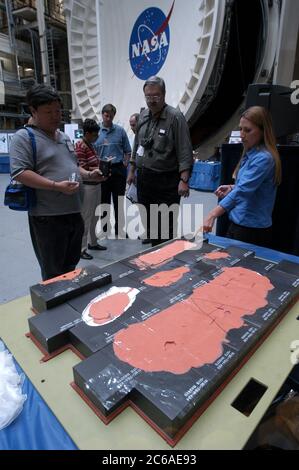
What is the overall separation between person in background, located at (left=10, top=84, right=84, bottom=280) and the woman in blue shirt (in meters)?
0.61

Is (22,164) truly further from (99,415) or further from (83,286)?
(99,415)

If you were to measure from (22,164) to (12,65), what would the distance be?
1074 centimetres

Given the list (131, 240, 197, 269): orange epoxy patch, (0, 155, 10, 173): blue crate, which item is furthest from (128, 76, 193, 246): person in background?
(0, 155, 10, 173): blue crate

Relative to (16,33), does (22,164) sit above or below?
below

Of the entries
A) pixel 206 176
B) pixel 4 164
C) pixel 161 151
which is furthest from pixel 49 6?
pixel 161 151

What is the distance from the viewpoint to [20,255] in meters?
2.40

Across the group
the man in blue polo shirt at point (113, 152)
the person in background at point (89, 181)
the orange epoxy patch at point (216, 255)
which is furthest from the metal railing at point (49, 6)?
the orange epoxy patch at point (216, 255)

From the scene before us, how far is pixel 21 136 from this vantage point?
1106 millimetres

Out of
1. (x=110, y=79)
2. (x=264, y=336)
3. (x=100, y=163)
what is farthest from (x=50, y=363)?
(x=110, y=79)

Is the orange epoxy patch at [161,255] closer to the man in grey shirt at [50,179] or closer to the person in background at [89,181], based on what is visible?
the man in grey shirt at [50,179]

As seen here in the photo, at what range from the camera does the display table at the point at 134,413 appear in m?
0.46

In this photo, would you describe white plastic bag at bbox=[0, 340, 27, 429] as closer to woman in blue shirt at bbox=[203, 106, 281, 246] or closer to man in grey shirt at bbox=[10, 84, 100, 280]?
man in grey shirt at bbox=[10, 84, 100, 280]

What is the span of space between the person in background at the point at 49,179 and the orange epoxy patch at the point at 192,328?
28.7 inches

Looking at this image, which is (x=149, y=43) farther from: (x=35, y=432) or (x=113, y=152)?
(x=35, y=432)
